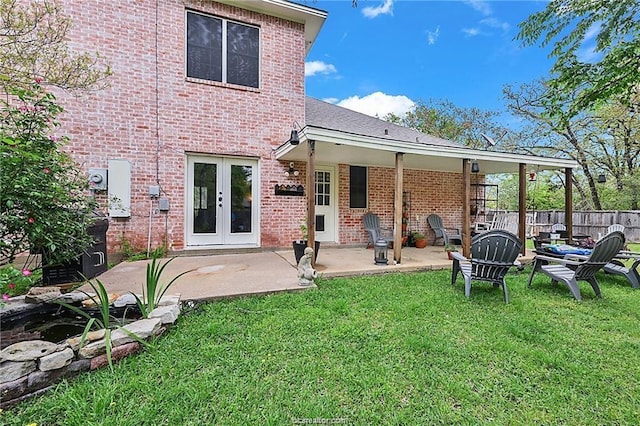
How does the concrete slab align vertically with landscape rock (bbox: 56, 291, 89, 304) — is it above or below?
below

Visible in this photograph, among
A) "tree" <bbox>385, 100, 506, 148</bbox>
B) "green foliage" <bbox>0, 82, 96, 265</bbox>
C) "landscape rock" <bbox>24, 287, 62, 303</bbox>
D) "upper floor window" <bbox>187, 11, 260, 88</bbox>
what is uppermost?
"tree" <bbox>385, 100, 506, 148</bbox>

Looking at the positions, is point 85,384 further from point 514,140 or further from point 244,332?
point 514,140

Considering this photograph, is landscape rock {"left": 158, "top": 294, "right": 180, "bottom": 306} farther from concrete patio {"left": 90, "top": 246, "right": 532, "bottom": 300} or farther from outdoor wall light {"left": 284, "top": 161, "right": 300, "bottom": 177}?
outdoor wall light {"left": 284, "top": 161, "right": 300, "bottom": 177}

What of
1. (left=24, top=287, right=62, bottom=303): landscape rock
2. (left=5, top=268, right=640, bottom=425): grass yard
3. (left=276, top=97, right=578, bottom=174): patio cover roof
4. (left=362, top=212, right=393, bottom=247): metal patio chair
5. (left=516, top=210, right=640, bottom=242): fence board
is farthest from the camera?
(left=516, top=210, right=640, bottom=242): fence board

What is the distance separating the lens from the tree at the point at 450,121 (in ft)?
62.9

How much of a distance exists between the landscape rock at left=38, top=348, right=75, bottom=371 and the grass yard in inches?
5.9

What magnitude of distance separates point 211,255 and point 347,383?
4930mm

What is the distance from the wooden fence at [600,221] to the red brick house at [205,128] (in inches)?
297

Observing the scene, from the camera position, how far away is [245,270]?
191 inches

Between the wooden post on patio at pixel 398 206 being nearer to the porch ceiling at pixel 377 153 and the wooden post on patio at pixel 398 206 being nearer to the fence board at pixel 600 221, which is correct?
the porch ceiling at pixel 377 153

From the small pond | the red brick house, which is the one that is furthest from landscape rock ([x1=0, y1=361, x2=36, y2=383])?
the red brick house

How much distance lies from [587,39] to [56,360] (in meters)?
8.11

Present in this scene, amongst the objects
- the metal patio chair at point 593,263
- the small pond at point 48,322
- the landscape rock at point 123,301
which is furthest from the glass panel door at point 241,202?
the metal patio chair at point 593,263

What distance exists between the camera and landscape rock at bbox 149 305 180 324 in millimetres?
2785
